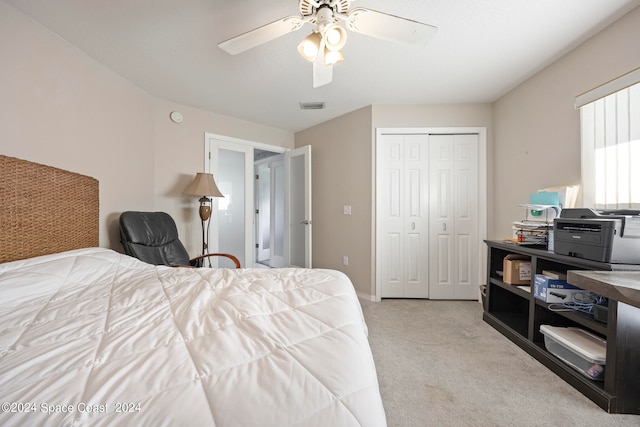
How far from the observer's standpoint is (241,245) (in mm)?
3771

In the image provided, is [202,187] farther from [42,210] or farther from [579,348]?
[579,348]

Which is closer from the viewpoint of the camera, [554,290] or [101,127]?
[554,290]

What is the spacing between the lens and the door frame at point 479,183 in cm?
303

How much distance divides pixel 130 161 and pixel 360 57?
2546 mm

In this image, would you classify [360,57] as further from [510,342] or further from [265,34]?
[510,342]

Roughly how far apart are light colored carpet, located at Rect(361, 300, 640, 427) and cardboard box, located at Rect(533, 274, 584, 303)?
19.0 inches

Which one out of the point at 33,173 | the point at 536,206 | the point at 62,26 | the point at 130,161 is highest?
the point at 62,26

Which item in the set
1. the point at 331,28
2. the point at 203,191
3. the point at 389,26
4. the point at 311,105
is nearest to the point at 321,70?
the point at 331,28

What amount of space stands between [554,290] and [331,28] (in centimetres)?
230

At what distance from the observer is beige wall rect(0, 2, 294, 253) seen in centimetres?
162

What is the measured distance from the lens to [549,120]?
7.47 feet

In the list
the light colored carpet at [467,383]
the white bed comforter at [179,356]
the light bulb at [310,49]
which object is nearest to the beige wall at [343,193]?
the light colored carpet at [467,383]

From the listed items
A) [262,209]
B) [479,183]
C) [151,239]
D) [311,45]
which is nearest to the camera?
[311,45]

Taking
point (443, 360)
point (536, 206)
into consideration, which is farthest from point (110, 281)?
point (536, 206)
